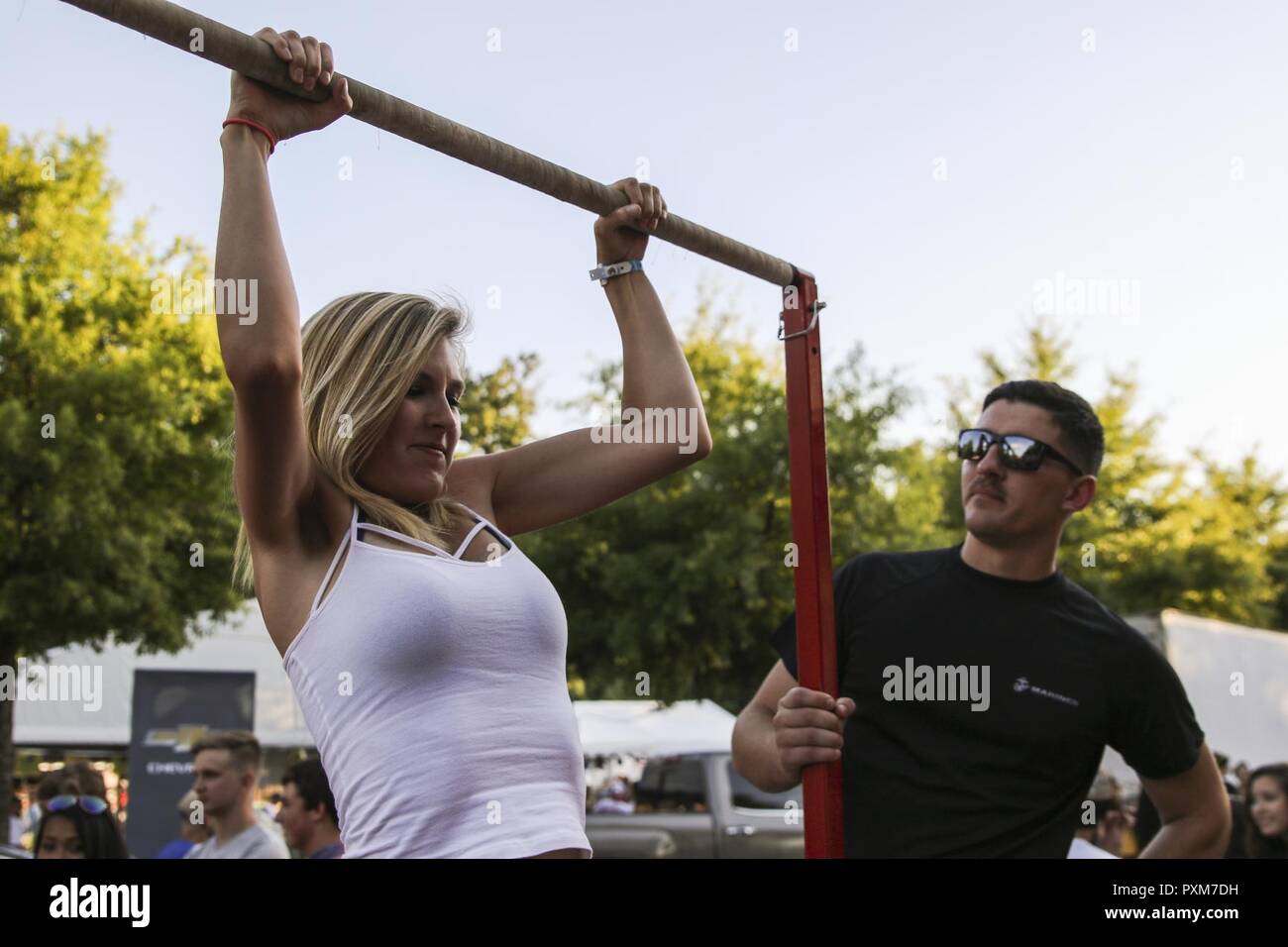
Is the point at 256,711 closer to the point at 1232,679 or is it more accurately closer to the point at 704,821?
the point at 704,821

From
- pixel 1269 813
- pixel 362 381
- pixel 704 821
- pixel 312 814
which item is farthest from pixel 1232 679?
pixel 362 381

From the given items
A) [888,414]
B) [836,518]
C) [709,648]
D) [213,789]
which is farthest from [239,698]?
[888,414]

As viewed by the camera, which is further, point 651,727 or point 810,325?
point 651,727

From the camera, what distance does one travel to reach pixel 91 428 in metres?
13.5

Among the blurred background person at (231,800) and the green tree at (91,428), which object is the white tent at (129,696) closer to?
the green tree at (91,428)

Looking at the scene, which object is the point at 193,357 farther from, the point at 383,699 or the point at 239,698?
the point at 383,699

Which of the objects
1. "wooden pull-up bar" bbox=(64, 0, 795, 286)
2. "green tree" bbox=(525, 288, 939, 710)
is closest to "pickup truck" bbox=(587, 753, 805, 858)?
"green tree" bbox=(525, 288, 939, 710)

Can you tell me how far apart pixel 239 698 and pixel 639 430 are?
971 cm

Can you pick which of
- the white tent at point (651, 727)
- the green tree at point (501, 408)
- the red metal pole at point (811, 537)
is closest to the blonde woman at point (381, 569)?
the red metal pole at point (811, 537)

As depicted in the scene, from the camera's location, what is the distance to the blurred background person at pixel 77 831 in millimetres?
5863

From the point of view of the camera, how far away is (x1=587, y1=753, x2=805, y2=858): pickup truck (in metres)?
12.2

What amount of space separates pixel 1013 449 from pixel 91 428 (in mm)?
12324

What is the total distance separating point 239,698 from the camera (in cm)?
1128

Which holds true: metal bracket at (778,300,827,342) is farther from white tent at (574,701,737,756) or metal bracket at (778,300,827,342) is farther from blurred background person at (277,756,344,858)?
white tent at (574,701,737,756)
